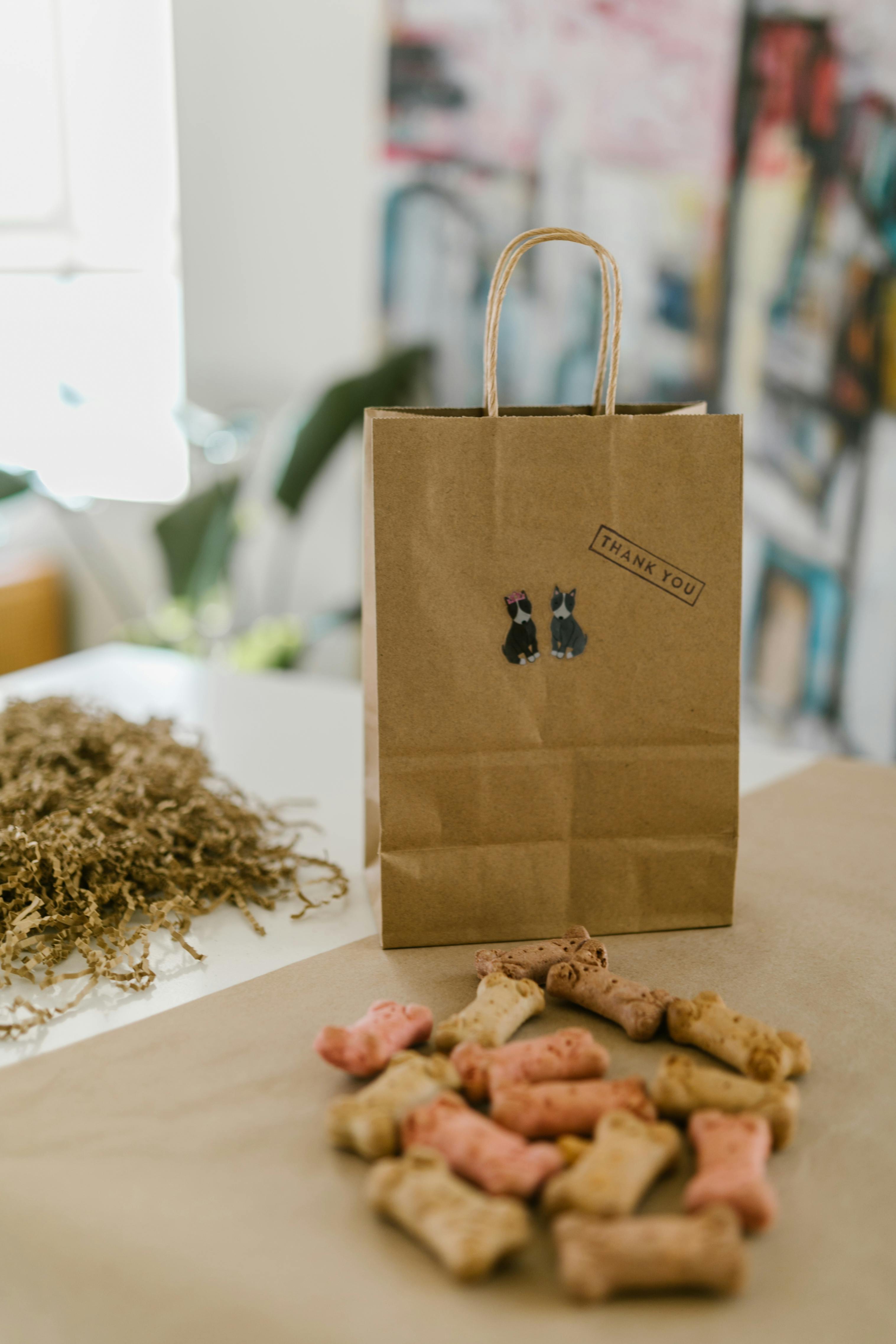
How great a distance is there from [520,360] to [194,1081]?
86.2 inches

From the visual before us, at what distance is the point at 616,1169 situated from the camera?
0.48 m

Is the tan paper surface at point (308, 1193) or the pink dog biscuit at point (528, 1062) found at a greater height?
the pink dog biscuit at point (528, 1062)

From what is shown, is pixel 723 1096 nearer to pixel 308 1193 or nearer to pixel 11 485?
A: pixel 308 1193

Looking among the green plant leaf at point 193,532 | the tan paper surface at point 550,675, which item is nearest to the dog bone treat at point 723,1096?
the tan paper surface at point 550,675

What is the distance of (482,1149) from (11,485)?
214cm

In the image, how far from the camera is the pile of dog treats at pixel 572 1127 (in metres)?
0.44

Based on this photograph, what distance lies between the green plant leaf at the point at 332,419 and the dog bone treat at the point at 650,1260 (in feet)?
7.38

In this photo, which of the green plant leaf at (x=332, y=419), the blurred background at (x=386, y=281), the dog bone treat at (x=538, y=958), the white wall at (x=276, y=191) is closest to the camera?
the dog bone treat at (x=538, y=958)

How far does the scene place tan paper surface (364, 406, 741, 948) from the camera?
708 millimetres

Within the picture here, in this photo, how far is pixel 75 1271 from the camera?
0.47 meters

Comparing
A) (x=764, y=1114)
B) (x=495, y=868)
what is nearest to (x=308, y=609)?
(x=495, y=868)

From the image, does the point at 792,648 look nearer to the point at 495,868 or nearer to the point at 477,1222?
the point at 495,868

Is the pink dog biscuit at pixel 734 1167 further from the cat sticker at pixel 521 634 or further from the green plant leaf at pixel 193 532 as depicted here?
the green plant leaf at pixel 193 532

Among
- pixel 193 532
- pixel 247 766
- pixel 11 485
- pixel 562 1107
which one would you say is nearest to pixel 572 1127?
pixel 562 1107
